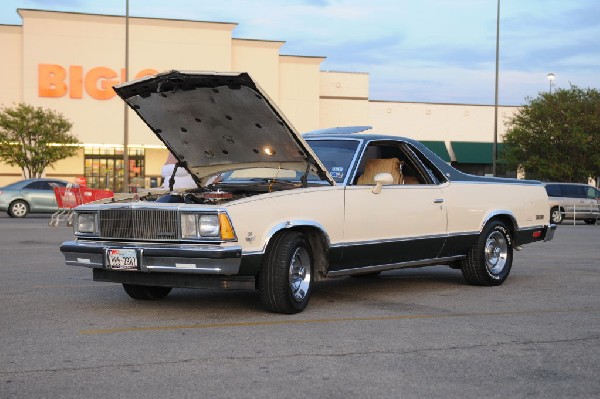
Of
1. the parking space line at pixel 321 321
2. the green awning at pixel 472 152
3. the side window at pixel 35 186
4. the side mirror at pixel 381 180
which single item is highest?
the green awning at pixel 472 152

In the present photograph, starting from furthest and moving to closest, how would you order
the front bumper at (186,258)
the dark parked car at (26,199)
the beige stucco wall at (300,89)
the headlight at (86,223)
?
the beige stucco wall at (300,89) → the dark parked car at (26,199) → the headlight at (86,223) → the front bumper at (186,258)

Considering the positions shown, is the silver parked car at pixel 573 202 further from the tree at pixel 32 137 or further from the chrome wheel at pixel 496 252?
the tree at pixel 32 137

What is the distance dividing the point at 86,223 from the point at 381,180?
9.23ft

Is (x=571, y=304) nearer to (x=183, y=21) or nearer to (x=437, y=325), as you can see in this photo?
(x=437, y=325)

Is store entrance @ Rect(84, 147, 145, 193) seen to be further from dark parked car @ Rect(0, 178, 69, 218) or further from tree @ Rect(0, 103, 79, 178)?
dark parked car @ Rect(0, 178, 69, 218)

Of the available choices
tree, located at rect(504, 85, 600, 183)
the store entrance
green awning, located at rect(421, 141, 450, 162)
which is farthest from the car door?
green awning, located at rect(421, 141, 450, 162)

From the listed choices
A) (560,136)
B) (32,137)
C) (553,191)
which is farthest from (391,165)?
(32,137)

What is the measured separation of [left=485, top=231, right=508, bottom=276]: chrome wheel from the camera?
32.7ft

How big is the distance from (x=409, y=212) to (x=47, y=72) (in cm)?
4363

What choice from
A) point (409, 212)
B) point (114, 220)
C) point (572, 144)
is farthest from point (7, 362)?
point (572, 144)

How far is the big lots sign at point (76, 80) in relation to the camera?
161 ft

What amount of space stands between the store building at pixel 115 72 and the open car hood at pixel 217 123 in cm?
3761

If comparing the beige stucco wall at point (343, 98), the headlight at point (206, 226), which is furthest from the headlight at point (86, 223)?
the beige stucco wall at point (343, 98)

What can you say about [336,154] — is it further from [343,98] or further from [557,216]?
[343,98]
